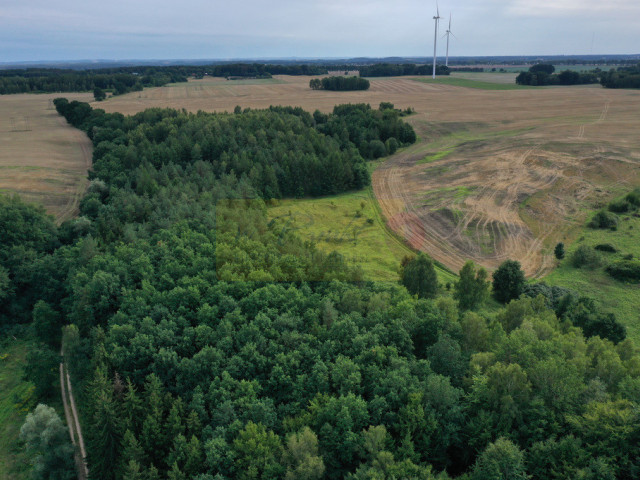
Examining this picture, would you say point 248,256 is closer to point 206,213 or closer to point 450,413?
point 206,213

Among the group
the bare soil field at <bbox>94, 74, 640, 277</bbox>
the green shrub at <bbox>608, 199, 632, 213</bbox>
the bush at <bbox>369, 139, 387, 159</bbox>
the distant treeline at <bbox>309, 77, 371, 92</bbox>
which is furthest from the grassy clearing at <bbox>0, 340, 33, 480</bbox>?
the distant treeline at <bbox>309, 77, 371, 92</bbox>

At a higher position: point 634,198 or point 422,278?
point 634,198

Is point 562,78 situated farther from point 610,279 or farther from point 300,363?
point 300,363

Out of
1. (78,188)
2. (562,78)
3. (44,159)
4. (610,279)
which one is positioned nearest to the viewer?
(610,279)

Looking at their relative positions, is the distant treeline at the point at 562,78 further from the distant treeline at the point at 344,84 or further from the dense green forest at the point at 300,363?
the dense green forest at the point at 300,363

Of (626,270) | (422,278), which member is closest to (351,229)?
(422,278)

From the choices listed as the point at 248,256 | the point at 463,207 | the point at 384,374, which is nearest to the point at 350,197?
the point at 463,207

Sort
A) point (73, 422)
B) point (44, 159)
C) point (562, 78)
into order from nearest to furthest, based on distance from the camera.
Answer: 1. point (73, 422)
2. point (44, 159)
3. point (562, 78)
